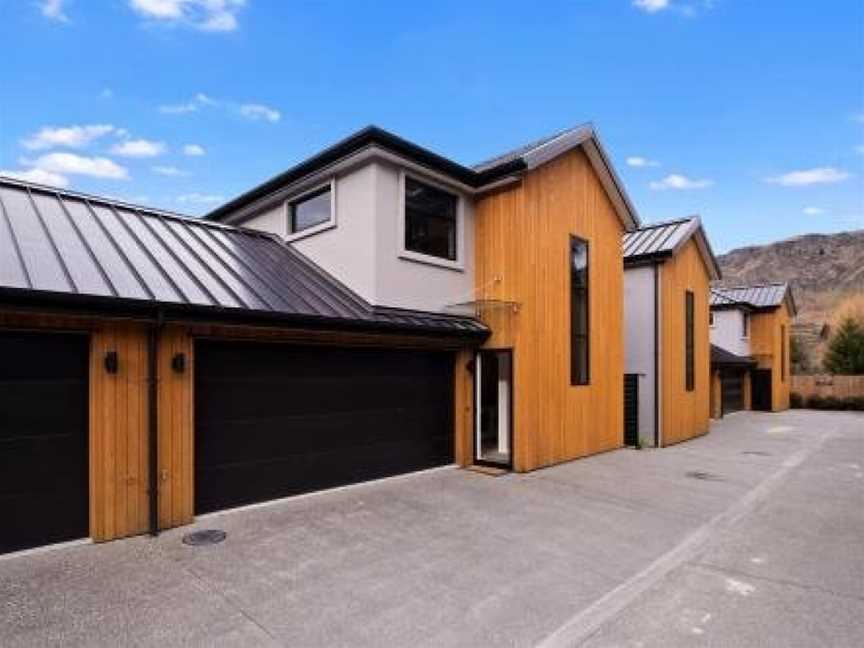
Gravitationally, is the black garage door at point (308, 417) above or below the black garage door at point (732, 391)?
above

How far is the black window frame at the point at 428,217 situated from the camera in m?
9.95

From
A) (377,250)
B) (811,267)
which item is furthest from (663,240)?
(811,267)

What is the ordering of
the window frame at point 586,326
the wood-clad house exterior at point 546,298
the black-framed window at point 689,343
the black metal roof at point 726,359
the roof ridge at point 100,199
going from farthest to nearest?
the black metal roof at point 726,359
the black-framed window at point 689,343
the window frame at point 586,326
the wood-clad house exterior at point 546,298
the roof ridge at point 100,199

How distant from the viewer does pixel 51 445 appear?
19.3ft

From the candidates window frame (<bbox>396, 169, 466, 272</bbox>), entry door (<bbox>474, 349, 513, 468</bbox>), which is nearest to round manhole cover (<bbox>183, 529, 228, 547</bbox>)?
window frame (<bbox>396, 169, 466, 272</bbox>)

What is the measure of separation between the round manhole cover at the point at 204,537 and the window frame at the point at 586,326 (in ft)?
24.8

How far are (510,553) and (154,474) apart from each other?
13.9ft

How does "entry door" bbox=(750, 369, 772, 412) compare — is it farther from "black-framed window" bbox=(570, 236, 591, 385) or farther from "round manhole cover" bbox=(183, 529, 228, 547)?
"round manhole cover" bbox=(183, 529, 228, 547)

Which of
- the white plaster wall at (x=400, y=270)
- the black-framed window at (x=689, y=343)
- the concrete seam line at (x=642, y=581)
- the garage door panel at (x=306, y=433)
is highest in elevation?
the white plaster wall at (x=400, y=270)

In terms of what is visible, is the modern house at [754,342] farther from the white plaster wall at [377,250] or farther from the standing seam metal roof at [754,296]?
the white plaster wall at [377,250]

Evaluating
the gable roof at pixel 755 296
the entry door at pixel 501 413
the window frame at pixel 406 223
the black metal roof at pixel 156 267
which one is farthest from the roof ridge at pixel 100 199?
the gable roof at pixel 755 296

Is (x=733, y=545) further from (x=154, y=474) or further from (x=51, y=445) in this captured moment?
→ (x=51, y=445)

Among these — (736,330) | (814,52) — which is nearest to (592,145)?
(814,52)

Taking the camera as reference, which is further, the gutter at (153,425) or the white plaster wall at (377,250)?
the white plaster wall at (377,250)
